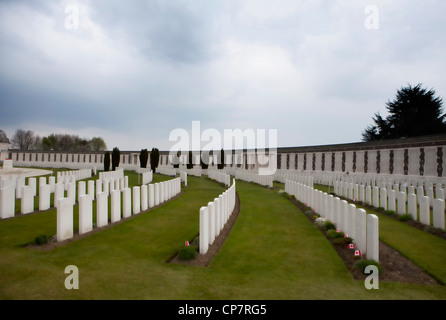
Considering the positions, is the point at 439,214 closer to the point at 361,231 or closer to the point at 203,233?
the point at 361,231

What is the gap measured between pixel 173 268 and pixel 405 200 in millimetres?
9352

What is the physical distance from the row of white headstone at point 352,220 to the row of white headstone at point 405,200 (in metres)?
2.20

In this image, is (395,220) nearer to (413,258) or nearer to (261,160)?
(413,258)

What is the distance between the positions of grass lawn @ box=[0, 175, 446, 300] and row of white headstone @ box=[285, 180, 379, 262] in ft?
2.08

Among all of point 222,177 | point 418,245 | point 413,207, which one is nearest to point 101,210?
point 418,245

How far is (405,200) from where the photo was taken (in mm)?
9969

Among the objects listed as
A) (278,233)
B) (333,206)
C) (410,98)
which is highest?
(410,98)

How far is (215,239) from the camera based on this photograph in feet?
22.7

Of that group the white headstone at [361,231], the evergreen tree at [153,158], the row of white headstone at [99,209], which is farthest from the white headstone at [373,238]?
the evergreen tree at [153,158]

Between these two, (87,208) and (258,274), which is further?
(87,208)
